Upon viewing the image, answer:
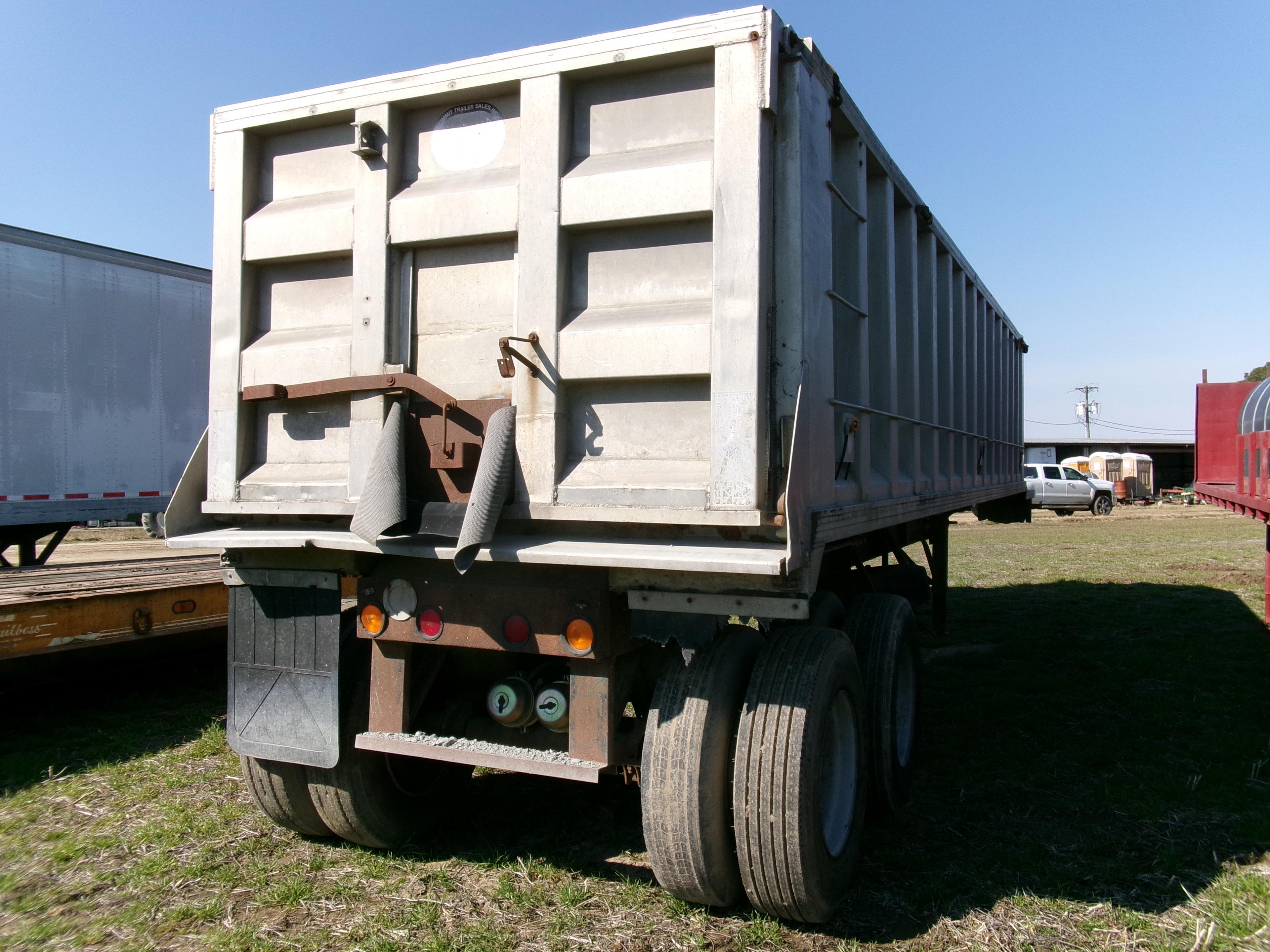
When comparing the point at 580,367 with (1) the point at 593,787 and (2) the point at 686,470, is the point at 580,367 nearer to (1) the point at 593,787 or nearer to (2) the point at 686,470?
(2) the point at 686,470

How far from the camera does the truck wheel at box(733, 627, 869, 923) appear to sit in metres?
2.96

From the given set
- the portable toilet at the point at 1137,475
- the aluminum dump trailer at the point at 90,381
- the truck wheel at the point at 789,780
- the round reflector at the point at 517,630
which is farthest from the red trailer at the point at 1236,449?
the portable toilet at the point at 1137,475

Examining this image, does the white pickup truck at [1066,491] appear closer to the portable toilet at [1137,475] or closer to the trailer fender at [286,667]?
the portable toilet at [1137,475]

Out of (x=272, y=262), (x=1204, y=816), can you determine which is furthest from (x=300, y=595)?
(x=1204, y=816)

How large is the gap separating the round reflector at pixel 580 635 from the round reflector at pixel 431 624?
518 millimetres

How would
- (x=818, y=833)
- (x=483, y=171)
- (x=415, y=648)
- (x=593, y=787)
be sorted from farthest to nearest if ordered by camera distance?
(x=593, y=787) → (x=415, y=648) → (x=483, y=171) → (x=818, y=833)

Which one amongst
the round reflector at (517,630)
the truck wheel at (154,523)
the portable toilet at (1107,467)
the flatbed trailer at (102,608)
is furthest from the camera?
the portable toilet at (1107,467)

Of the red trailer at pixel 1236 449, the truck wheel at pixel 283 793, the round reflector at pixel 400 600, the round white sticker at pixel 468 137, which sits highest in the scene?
the round white sticker at pixel 468 137

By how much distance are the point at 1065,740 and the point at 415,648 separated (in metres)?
4.01

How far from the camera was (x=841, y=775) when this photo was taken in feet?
11.4

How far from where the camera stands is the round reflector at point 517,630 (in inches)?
127

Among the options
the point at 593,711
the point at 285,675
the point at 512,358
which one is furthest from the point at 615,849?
the point at 512,358

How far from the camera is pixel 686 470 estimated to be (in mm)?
3045

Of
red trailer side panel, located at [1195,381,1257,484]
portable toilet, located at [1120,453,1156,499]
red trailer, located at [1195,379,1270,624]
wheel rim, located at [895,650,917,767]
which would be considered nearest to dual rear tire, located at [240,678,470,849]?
wheel rim, located at [895,650,917,767]
